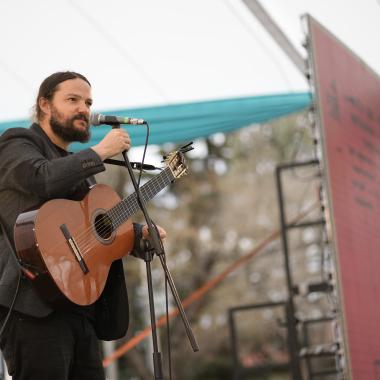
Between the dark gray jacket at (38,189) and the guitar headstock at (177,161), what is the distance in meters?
0.38

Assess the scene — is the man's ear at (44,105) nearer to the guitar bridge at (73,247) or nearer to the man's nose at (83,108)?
the man's nose at (83,108)

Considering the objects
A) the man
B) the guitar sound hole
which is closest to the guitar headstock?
the man

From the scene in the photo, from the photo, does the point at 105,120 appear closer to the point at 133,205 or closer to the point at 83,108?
the point at 83,108

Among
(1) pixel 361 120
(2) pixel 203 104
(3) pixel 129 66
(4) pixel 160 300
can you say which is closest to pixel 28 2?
(3) pixel 129 66

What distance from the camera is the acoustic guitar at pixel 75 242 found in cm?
239

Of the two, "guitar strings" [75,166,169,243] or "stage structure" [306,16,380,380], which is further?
"stage structure" [306,16,380,380]

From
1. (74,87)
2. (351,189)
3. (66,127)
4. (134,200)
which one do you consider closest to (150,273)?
(134,200)

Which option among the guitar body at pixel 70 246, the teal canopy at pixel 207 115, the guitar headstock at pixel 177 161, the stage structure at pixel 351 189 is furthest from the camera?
the teal canopy at pixel 207 115

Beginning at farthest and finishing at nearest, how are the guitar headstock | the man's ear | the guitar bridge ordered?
1. the guitar headstock
2. the man's ear
3. the guitar bridge

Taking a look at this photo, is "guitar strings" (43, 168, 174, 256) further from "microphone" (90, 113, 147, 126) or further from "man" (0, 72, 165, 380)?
"microphone" (90, 113, 147, 126)

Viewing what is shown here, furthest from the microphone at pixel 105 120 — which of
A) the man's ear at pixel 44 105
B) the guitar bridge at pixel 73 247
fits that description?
the guitar bridge at pixel 73 247

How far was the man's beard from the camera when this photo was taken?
9.04ft

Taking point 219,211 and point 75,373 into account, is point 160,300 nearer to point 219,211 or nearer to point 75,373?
point 219,211

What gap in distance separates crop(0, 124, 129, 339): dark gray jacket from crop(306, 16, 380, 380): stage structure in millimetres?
1648
